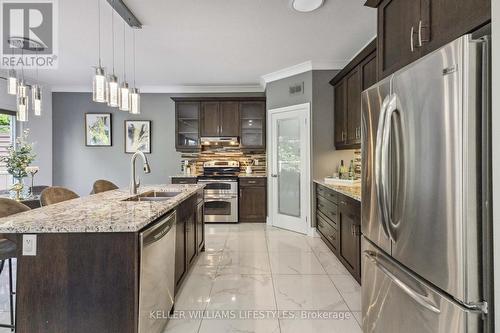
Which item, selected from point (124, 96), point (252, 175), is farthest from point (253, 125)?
point (124, 96)

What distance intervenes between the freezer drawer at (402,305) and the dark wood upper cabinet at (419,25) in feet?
3.54

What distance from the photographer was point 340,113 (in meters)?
4.15

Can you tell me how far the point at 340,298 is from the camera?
2.45m

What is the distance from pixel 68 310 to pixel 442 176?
74.0 inches

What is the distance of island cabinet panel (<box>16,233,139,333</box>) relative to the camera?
4.62 ft

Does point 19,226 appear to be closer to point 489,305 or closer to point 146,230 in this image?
point 146,230

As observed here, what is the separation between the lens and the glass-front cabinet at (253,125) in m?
5.56

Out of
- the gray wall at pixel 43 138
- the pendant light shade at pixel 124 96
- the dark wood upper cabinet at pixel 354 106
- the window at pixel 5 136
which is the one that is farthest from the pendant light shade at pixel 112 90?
the gray wall at pixel 43 138

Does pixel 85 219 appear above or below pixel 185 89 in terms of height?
below

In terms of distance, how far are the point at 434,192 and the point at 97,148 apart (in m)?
6.30

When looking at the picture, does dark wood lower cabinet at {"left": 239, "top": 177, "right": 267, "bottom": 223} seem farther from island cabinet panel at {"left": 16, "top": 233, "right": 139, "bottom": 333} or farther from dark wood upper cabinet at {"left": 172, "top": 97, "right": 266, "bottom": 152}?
A: island cabinet panel at {"left": 16, "top": 233, "right": 139, "bottom": 333}

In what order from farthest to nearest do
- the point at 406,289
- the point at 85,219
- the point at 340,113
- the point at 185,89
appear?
1. the point at 185,89
2. the point at 340,113
3. the point at 85,219
4. the point at 406,289

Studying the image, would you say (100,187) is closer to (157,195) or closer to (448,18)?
(157,195)

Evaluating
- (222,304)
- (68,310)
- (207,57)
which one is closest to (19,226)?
(68,310)
